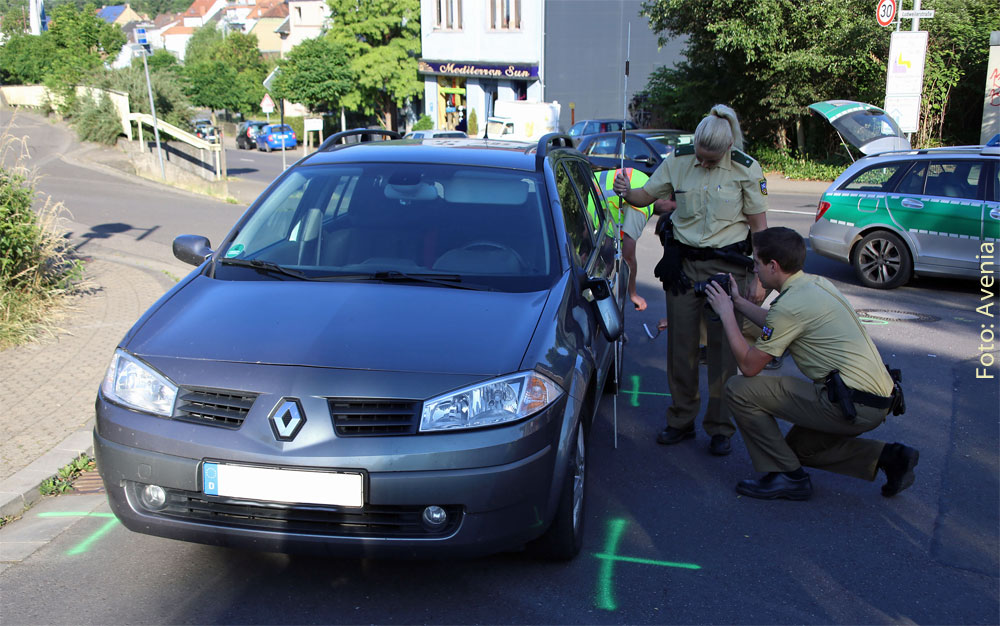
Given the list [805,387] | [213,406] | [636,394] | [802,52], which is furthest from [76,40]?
[805,387]

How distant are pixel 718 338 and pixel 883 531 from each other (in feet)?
4.71

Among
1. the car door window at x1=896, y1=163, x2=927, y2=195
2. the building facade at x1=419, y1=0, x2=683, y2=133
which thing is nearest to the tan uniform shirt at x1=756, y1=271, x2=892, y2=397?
the car door window at x1=896, y1=163, x2=927, y2=195

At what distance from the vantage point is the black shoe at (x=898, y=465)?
4312mm

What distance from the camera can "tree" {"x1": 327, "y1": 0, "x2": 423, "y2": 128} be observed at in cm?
4956

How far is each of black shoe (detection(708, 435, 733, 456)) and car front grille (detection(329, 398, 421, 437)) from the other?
2607 millimetres

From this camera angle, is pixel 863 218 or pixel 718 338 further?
pixel 863 218

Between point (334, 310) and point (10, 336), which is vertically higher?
point (334, 310)

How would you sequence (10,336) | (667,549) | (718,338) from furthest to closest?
1. (10,336)
2. (718,338)
3. (667,549)

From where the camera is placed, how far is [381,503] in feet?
10.0

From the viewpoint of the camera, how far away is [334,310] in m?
3.61

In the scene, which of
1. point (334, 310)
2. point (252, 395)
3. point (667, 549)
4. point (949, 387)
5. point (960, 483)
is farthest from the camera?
point (949, 387)

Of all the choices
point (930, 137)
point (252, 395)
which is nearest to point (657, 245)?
point (252, 395)

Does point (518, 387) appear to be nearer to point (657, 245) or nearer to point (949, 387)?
point (949, 387)

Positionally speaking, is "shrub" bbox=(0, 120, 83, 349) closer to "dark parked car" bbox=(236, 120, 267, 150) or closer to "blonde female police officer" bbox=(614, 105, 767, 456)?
"blonde female police officer" bbox=(614, 105, 767, 456)
